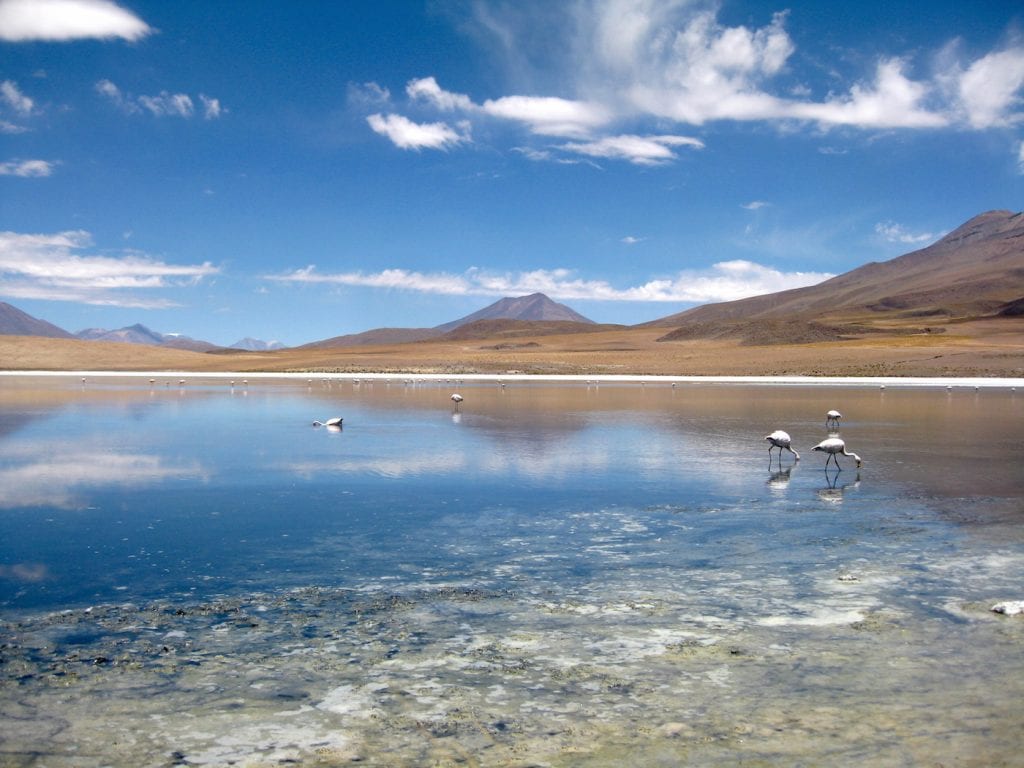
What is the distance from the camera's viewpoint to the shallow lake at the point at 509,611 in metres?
4.79

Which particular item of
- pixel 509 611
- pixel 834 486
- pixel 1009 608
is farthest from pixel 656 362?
pixel 509 611

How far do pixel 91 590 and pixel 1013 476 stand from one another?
12.6 metres

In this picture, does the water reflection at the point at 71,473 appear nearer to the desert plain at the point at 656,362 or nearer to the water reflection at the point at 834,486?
the water reflection at the point at 834,486

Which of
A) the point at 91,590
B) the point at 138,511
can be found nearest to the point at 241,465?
the point at 138,511

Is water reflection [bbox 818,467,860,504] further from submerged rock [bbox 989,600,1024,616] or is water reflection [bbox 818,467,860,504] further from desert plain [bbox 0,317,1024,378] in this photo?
desert plain [bbox 0,317,1024,378]

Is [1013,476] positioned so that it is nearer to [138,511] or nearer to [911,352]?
[138,511]

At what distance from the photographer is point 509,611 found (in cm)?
688

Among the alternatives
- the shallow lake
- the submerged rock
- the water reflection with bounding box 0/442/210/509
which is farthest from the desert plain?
the submerged rock

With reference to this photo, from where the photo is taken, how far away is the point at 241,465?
15.0 m

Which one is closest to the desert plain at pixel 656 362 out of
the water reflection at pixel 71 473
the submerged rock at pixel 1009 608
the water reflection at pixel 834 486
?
the water reflection at pixel 834 486

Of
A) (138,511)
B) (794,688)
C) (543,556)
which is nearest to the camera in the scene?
(794,688)

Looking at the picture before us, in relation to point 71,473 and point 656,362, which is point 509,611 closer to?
point 71,473

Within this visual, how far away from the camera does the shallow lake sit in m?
4.79

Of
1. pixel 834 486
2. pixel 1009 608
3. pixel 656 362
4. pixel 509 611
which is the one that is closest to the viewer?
pixel 1009 608
